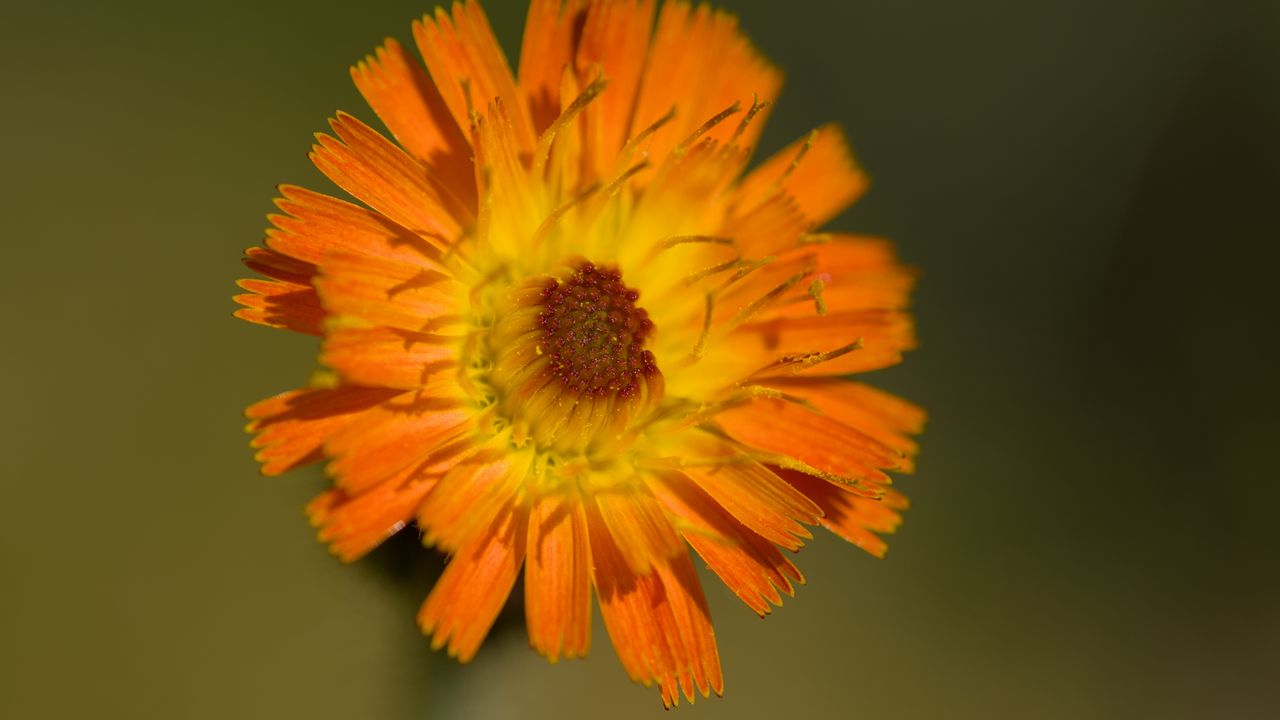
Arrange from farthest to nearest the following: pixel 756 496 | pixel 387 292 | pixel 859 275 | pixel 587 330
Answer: pixel 859 275
pixel 587 330
pixel 756 496
pixel 387 292

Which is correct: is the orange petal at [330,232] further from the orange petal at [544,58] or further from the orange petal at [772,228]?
the orange petal at [772,228]

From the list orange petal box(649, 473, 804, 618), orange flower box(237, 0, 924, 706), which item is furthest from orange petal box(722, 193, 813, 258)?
orange petal box(649, 473, 804, 618)

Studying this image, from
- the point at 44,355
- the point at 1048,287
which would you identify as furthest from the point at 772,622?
the point at 44,355

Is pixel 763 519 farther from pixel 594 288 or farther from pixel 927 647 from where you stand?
pixel 927 647

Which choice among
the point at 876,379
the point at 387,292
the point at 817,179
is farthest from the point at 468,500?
the point at 876,379

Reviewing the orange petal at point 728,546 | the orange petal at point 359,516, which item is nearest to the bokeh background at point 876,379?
the orange petal at point 359,516

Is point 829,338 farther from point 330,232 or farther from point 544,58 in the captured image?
point 330,232

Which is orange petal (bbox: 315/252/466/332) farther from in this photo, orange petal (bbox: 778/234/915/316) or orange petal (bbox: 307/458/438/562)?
orange petal (bbox: 778/234/915/316)
